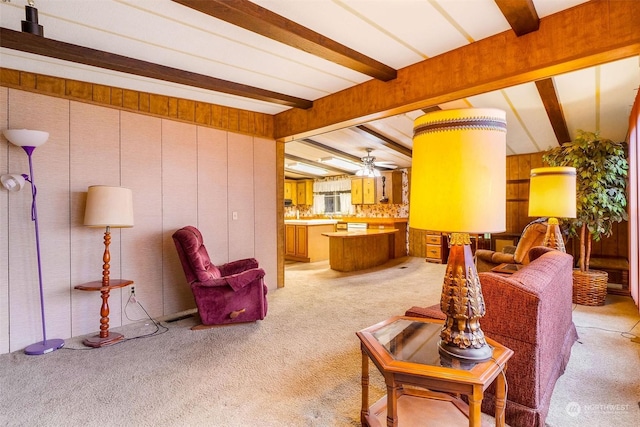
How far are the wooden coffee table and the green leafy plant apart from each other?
3468 mm

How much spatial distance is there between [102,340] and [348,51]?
3395 millimetres

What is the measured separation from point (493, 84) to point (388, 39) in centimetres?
95

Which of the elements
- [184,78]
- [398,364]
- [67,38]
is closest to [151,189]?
[184,78]

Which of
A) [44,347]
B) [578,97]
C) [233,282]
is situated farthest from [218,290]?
[578,97]

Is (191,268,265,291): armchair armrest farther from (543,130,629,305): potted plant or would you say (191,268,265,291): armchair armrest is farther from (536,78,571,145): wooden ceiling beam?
(543,130,629,305): potted plant

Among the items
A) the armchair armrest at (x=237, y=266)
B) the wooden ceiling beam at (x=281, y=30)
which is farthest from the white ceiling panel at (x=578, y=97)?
the armchair armrest at (x=237, y=266)

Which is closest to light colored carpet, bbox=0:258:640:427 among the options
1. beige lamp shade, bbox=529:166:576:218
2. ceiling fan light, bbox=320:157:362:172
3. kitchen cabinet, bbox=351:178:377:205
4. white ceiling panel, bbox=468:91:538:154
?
beige lamp shade, bbox=529:166:576:218

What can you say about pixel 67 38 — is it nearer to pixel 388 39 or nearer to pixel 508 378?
pixel 388 39

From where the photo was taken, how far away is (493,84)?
2641 millimetres

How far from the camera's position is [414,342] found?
5.08 feet

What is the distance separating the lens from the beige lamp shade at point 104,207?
9.30 feet

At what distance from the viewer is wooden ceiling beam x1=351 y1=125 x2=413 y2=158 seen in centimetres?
529

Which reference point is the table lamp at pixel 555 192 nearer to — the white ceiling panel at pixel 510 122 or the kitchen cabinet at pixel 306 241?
the white ceiling panel at pixel 510 122

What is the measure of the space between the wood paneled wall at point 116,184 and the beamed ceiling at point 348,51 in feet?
1.47
